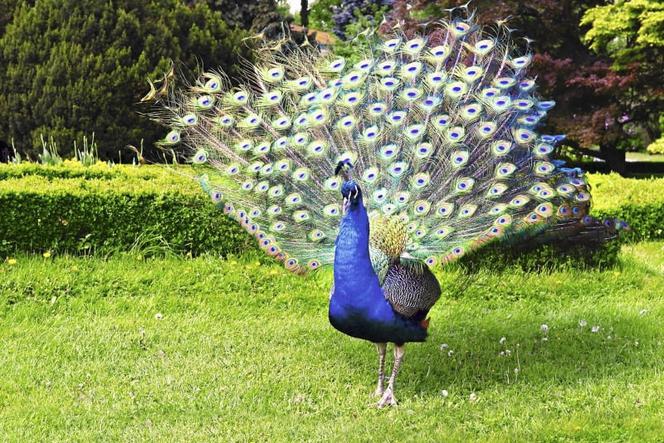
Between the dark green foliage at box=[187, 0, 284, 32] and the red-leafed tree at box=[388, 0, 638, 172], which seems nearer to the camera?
the red-leafed tree at box=[388, 0, 638, 172]

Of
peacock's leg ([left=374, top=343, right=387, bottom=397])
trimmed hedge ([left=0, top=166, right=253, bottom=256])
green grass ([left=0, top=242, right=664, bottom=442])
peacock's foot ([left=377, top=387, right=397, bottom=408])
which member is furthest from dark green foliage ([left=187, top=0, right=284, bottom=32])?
peacock's foot ([left=377, top=387, right=397, bottom=408])

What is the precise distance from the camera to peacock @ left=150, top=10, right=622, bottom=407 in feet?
15.7

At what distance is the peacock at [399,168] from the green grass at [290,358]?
507 millimetres

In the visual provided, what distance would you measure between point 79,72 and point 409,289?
8.39 m

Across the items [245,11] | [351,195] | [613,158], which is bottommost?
[613,158]

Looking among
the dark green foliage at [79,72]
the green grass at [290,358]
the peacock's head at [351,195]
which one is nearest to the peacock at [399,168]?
the peacock's head at [351,195]

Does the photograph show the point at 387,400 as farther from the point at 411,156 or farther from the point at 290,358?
the point at 411,156

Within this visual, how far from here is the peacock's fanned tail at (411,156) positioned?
4.95m

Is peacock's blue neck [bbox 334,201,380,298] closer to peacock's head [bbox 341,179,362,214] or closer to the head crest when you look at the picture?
peacock's head [bbox 341,179,362,214]

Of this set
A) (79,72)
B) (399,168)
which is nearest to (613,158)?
(79,72)

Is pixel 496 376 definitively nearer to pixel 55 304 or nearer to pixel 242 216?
pixel 242 216

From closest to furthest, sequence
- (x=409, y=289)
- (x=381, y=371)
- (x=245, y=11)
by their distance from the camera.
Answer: (x=409, y=289)
(x=381, y=371)
(x=245, y=11)

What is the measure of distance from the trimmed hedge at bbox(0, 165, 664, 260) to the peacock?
2000 mm

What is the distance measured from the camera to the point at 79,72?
11.5 metres
